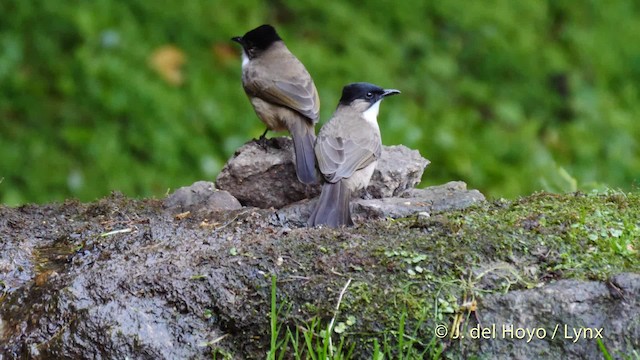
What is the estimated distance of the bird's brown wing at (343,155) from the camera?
5586 millimetres

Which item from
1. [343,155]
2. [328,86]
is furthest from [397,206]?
[328,86]

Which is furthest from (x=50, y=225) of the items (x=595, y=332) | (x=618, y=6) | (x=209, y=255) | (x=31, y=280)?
(x=618, y=6)

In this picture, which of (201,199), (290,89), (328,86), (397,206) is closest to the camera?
(397,206)

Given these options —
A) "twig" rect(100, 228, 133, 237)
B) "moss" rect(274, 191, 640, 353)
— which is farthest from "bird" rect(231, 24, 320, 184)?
"moss" rect(274, 191, 640, 353)

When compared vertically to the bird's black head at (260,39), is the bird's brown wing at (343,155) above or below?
below

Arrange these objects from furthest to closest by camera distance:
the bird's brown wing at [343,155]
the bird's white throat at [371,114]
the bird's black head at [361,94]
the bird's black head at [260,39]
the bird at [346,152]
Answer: the bird's black head at [260,39] → the bird's black head at [361,94] → the bird's white throat at [371,114] → the bird's brown wing at [343,155] → the bird at [346,152]

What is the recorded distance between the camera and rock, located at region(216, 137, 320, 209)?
18.6 ft

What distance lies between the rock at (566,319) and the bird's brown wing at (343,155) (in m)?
1.66

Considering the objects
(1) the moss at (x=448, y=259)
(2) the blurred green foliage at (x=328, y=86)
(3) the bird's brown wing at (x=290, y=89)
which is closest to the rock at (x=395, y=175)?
(1) the moss at (x=448, y=259)

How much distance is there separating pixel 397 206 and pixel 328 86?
490 centimetres

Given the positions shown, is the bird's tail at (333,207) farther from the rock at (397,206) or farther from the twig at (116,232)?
the twig at (116,232)

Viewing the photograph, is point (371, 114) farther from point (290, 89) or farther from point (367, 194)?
point (367, 194)

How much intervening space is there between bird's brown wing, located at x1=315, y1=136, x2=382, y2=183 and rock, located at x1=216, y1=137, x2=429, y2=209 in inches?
3.7

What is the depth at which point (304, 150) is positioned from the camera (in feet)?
19.7
